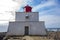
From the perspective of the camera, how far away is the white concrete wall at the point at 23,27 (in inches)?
752

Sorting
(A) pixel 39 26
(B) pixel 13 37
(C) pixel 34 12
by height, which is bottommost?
(B) pixel 13 37

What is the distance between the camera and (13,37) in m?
18.4

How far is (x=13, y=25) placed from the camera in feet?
63.2

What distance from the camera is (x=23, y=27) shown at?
1925 centimetres

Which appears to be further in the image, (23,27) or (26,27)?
(26,27)

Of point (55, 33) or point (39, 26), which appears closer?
point (39, 26)

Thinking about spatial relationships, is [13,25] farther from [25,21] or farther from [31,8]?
[31,8]

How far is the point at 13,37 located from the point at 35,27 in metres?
2.84

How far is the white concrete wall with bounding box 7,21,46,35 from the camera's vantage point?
62.6 ft

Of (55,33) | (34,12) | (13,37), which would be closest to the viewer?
(13,37)

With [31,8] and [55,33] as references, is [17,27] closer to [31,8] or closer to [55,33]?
[31,8]

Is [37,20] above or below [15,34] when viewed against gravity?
above

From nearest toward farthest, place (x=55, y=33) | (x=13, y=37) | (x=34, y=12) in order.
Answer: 1. (x=13, y=37)
2. (x=34, y=12)
3. (x=55, y=33)

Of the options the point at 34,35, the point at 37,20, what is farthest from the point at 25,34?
the point at 37,20
